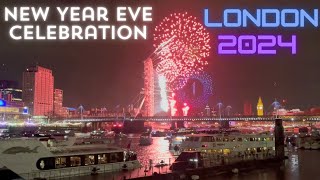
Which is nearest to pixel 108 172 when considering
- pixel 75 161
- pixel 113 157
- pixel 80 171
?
pixel 113 157

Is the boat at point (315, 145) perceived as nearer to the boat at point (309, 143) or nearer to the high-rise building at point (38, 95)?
the boat at point (309, 143)

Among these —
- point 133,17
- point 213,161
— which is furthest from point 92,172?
point 133,17

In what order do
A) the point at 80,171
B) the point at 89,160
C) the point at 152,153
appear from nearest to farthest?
the point at 80,171 → the point at 89,160 → the point at 152,153

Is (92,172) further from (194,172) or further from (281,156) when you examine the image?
(281,156)

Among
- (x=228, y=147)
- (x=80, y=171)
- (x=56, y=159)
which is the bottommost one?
(x=80, y=171)

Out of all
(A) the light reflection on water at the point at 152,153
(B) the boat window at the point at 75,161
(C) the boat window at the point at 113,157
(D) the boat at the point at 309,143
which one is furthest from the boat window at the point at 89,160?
(D) the boat at the point at 309,143

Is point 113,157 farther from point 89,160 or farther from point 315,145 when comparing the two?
point 315,145

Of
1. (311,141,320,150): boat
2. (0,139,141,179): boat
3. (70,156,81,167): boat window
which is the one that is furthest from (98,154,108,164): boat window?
(311,141,320,150): boat
